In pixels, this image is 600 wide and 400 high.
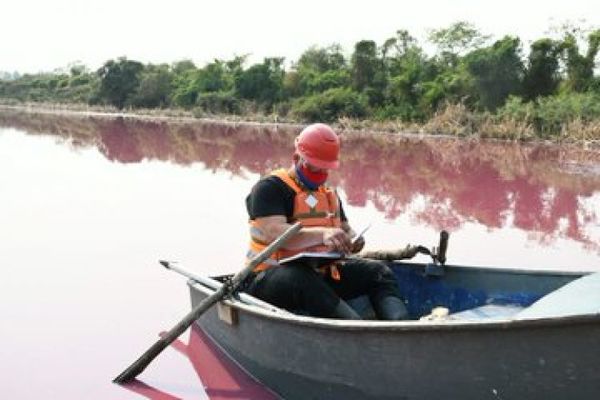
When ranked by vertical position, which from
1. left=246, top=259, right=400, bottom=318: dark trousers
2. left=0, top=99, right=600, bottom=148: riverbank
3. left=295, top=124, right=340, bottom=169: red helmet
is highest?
left=295, top=124, right=340, bottom=169: red helmet

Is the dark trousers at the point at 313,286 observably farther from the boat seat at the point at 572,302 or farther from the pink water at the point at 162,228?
the boat seat at the point at 572,302

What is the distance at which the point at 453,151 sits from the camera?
20578 millimetres

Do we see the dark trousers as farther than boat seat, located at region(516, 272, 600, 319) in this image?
Yes

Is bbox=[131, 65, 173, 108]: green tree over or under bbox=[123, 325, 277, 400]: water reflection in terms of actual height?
over

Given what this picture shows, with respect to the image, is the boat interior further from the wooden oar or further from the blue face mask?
the blue face mask

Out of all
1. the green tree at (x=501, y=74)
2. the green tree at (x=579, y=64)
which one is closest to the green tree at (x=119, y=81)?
the green tree at (x=501, y=74)

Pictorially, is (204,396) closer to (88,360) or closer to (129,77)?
(88,360)

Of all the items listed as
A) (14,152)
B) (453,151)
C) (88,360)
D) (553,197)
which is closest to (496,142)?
(453,151)

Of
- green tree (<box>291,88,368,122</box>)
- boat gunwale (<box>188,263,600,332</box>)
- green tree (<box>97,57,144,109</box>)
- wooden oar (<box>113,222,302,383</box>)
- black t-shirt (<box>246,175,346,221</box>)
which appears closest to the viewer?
boat gunwale (<box>188,263,600,332</box>)

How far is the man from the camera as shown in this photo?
4.04 meters

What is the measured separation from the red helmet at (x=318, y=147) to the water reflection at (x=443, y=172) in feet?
16.3

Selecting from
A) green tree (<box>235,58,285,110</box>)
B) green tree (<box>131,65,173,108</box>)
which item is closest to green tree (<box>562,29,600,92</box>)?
green tree (<box>235,58,285,110</box>)

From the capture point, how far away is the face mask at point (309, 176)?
4176 millimetres

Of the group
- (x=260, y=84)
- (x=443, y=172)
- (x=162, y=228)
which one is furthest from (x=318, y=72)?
(x=162, y=228)
